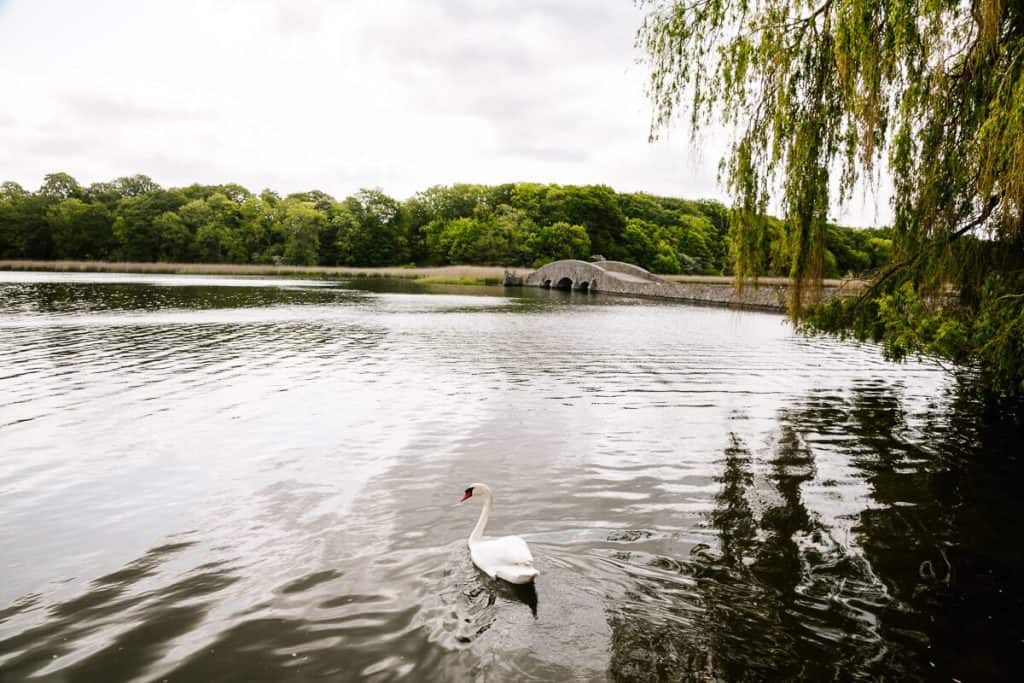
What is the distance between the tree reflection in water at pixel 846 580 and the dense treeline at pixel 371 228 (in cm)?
10674

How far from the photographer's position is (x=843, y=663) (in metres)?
5.30

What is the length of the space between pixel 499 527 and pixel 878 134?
879 centimetres

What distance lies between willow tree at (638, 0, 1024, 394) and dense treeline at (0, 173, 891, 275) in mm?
104521

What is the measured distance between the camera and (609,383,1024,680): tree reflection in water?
538cm

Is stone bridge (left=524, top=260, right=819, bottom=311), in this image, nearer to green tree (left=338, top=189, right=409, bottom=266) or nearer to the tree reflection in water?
the tree reflection in water

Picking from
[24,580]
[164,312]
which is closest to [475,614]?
[24,580]

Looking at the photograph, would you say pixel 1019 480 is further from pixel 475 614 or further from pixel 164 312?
pixel 164 312

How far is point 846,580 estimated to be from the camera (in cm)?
679

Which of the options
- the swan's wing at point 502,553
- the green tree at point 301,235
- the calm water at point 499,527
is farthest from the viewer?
the green tree at point 301,235

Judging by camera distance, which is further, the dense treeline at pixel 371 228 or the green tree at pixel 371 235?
the green tree at pixel 371 235

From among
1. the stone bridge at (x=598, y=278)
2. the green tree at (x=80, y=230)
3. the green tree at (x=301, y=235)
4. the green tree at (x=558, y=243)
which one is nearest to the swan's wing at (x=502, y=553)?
the stone bridge at (x=598, y=278)

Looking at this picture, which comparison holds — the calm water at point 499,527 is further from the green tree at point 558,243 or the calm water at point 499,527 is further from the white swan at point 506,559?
the green tree at point 558,243

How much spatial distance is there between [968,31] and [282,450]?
43.4ft

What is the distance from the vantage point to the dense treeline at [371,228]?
120 meters
